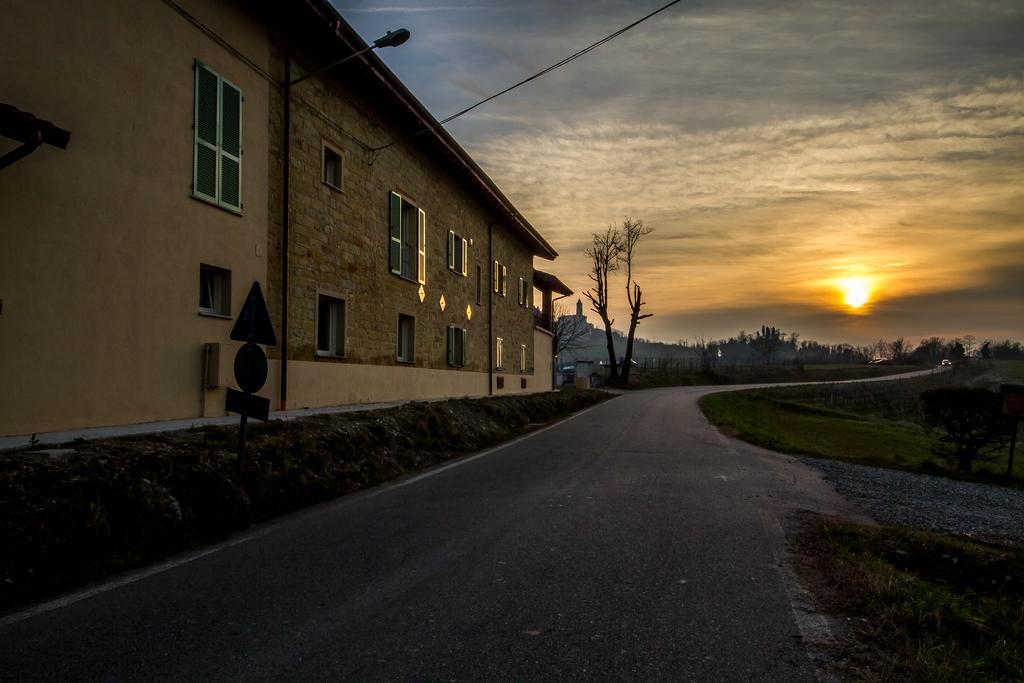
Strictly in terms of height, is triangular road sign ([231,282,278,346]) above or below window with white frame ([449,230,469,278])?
below

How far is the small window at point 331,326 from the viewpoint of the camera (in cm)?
1491

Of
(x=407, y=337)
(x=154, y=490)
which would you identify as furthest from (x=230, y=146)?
(x=407, y=337)

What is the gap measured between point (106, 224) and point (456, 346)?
49.1ft

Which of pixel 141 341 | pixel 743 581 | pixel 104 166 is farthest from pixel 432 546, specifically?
pixel 104 166

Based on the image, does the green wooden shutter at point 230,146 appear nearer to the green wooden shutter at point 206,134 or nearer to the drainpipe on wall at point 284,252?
the green wooden shutter at point 206,134

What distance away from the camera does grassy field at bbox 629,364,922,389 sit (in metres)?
68.4

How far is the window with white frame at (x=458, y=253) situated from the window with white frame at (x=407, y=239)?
260 centimetres

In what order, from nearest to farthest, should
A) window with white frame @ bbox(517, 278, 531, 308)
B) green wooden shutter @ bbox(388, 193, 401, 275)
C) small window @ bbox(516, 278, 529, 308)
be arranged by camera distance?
1. green wooden shutter @ bbox(388, 193, 401, 275)
2. small window @ bbox(516, 278, 529, 308)
3. window with white frame @ bbox(517, 278, 531, 308)

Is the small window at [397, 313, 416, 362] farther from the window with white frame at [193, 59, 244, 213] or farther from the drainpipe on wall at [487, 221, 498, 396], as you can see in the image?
the window with white frame at [193, 59, 244, 213]

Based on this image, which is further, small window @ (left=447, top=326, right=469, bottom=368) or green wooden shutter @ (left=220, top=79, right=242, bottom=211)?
small window @ (left=447, top=326, right=469, bottom=368)

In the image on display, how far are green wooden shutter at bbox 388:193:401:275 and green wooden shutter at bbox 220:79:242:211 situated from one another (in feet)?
20.3

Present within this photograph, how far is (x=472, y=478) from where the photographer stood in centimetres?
897

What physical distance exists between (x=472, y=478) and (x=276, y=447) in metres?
2.59

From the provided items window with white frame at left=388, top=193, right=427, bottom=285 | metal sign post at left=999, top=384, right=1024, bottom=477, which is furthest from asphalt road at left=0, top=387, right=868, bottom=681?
window with white frame at left=388, top=193, right=427, bottom=285
